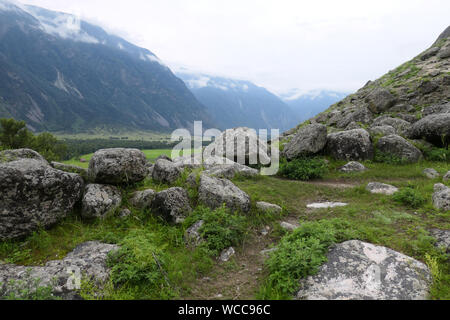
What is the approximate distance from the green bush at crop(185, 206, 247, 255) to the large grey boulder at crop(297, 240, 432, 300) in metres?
3.01

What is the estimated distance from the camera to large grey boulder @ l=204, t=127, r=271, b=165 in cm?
1816

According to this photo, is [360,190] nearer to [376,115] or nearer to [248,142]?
[248,142]

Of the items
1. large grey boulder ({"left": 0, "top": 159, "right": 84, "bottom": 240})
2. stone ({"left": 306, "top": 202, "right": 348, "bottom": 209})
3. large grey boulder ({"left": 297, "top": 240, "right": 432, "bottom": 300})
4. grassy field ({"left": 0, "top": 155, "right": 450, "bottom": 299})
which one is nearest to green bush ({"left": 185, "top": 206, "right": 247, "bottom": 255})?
grassy field ({"left": 0, "top": 155, "right": 450, "bottom": 299})

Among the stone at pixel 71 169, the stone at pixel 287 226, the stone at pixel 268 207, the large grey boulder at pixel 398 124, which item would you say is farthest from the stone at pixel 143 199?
the large grey boulder at pixel 398 124

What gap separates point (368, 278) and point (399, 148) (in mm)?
14113

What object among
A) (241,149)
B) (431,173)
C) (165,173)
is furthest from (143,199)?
(431,173)

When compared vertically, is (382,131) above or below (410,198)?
above

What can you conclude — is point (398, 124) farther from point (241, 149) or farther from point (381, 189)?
point (241, 149)

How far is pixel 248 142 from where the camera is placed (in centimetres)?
1870

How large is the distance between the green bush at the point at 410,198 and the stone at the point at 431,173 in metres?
4.05

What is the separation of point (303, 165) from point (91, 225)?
1277cm

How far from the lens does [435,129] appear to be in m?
17.2

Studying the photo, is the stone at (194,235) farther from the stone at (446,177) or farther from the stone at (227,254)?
the stone at (446,177)
